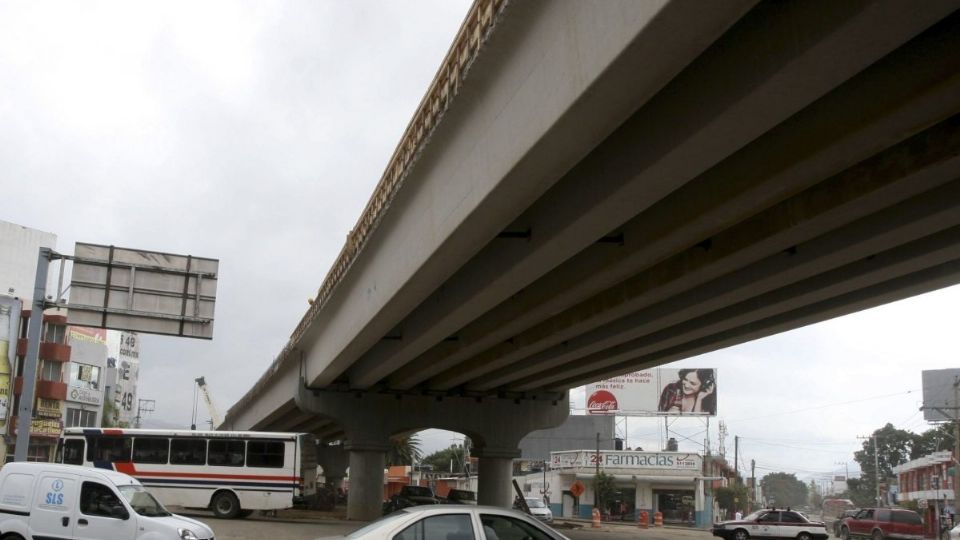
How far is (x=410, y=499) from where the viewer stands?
34156mm

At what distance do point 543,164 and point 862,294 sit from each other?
10.4m

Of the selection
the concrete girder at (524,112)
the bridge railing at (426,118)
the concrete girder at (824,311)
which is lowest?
the concrete girder at (824,311)

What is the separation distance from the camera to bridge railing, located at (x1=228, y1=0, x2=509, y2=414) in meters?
11.2

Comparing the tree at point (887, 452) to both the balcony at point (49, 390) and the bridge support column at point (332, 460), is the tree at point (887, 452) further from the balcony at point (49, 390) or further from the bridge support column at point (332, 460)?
the balcony at point (49, 390)

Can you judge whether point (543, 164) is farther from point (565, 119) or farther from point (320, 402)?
point (320, 402)

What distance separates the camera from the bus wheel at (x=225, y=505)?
30.3 m

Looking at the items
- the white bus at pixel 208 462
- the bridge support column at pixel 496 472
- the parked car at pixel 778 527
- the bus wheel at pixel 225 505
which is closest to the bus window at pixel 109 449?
the white bus at pixel 208 462

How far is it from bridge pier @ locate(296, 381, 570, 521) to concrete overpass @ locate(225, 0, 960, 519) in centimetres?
1046

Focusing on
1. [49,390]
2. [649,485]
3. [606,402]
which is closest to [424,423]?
[649,485]

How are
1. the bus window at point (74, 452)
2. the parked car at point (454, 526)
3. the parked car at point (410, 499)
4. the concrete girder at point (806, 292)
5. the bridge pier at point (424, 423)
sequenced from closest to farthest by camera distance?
the parked car at point (454, 526) < the concrete girder at point (806, 292) < the bus window at point (74, 452) < the parked car at point (410, 499) < the bridge pier at point (424, 423)

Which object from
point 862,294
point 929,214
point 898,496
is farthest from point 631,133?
point 898,496

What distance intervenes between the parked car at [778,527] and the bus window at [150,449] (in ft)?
66.3

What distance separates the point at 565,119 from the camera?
9609mm

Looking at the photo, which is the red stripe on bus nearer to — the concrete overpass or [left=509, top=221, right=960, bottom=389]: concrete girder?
the concrete overpass
